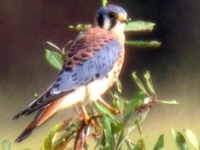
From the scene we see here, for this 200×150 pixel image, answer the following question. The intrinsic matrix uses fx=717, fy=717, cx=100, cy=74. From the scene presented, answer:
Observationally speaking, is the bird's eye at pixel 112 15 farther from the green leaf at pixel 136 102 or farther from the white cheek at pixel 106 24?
the green leaf at pixel 136 102

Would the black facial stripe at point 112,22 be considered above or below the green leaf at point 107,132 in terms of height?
below

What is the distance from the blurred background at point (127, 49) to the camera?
7910mm

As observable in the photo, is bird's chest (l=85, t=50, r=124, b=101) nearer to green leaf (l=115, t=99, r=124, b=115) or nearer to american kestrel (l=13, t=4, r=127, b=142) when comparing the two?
american kestrel (l=13, t=4, r=127, b=142)

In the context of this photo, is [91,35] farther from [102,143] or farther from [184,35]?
[184,35]

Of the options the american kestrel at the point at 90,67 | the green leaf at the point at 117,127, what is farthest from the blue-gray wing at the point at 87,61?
the green leaf at the point at 117,127

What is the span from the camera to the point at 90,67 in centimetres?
253

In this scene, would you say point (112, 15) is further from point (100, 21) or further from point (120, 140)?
point (120, 140)

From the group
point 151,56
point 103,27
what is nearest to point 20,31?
point 151,56

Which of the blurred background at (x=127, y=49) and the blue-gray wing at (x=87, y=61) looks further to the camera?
the blurred background at (x=127, y=49)

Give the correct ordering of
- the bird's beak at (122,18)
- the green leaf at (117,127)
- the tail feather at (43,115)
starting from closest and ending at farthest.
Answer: the green leaf at (117,127), the tail feather at (43,115), the bird's beak at (122,18)

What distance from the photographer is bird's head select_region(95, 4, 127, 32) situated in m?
2.62

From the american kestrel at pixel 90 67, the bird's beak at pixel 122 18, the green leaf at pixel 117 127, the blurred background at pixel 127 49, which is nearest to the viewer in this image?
the green leaf at pixel 117 127

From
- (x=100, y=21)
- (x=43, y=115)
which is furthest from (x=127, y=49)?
(x=43, y=115)

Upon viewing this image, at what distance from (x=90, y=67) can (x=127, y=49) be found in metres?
5.61
